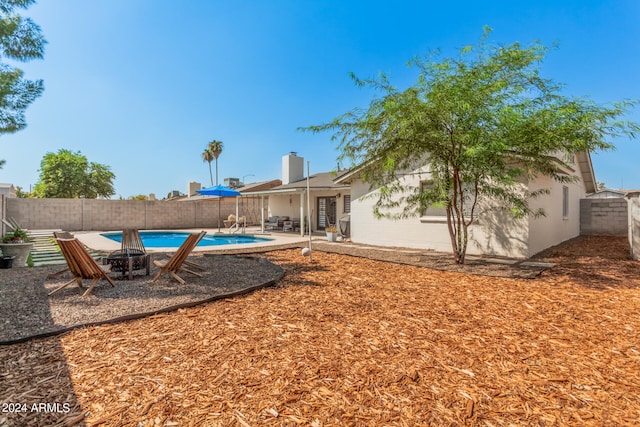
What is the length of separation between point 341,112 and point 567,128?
Result: 4.91 m

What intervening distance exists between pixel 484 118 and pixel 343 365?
6.21 m

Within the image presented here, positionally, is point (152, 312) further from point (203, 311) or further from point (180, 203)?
point (180, 203)

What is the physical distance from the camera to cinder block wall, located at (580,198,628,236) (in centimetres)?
1567

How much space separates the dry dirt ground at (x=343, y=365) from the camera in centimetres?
238

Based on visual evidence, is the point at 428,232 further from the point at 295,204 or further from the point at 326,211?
the point at 295,204

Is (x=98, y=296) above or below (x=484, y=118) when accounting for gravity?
below

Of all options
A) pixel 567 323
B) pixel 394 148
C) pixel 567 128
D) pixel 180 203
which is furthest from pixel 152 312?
pixel 180 203

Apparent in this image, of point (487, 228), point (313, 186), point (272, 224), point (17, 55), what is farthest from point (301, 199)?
point (17, 55)

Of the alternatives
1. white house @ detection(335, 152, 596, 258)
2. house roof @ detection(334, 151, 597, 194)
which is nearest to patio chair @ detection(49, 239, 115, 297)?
white house @ detection(335, 152, 596, 258)

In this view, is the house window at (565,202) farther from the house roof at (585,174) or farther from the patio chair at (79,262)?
the patio chair at (79,262)

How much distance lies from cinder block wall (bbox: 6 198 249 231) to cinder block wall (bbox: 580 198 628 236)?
23239 millimetres

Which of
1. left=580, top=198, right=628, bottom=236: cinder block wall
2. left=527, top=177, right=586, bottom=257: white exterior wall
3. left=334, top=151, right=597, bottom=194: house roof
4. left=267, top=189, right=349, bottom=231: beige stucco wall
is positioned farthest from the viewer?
left=267, top=189, right=349, bottom=231: beige stucco wall

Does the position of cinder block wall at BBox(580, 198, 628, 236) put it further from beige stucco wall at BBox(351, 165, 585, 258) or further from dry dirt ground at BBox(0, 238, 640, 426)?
dry dirt ground at BBox(0, 238, 640, 426)

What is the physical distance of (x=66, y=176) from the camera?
28.9 metres
